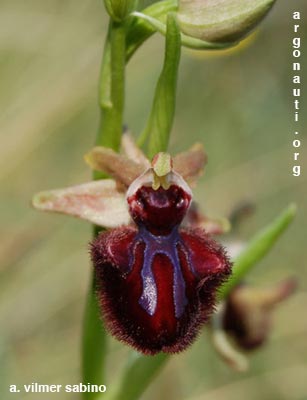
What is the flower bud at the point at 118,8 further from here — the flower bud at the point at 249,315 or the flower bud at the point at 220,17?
the flower bud at the point at 249,315

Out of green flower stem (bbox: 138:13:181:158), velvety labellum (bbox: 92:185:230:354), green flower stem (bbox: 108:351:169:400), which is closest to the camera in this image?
velvety labellum (bbox: 92:185:230:354)

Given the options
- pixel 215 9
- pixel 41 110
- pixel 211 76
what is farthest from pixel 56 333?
pixel 215 9

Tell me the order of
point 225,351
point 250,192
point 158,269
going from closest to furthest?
point 158,269 < point 225,351 < point 250,192

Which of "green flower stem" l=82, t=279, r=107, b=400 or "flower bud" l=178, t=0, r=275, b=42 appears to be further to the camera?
"green flower stem" l=82, t=279, r=107, b=400

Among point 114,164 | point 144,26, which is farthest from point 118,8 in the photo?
point 114,164

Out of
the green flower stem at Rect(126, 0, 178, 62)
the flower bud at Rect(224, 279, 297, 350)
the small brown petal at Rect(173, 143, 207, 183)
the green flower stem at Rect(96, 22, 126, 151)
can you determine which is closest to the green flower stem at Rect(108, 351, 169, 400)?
the flower bud at Rect(224, 279, 297, 350)

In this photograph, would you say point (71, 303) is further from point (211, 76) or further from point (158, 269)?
point (158, 269)

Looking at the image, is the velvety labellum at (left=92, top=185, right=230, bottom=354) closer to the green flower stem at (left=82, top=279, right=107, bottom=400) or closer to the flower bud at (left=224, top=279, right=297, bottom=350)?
the green flower stem at (left=82, top=279, right=107, bottom=400)
